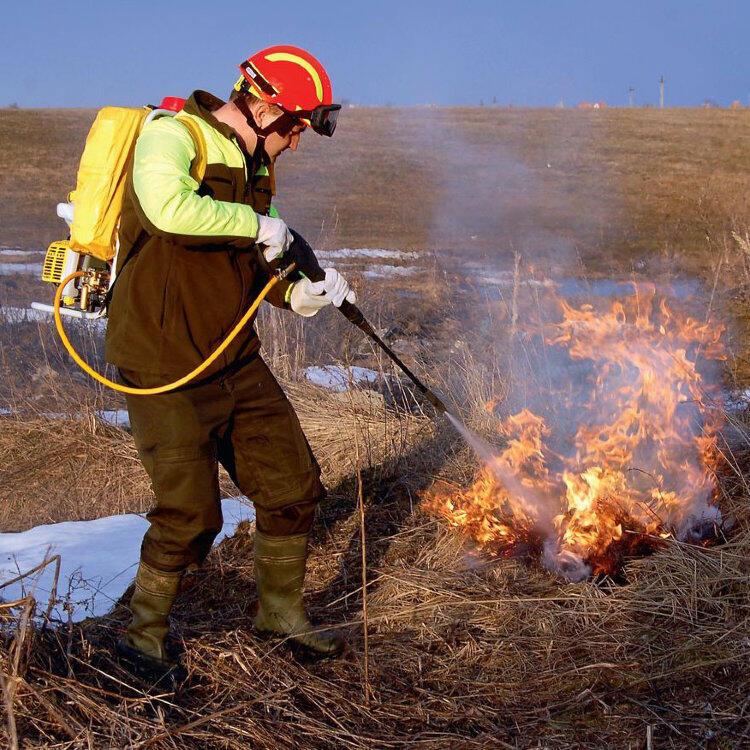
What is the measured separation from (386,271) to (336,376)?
7.35m

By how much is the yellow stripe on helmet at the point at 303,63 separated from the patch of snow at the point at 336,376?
355 centimetres

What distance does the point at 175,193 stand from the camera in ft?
9.50

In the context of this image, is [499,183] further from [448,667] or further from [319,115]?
[448,667]

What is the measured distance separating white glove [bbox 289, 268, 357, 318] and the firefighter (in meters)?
0.02

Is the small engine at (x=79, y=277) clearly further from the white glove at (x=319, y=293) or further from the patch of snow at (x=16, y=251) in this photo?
the patch of snow at (x=16, y=251)

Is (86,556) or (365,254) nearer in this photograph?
(86,556)

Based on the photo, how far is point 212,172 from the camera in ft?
10.4

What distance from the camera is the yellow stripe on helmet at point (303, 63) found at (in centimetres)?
325

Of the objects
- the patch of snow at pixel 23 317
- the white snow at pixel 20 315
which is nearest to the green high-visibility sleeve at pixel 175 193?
the patch of snow at pixel 23 317

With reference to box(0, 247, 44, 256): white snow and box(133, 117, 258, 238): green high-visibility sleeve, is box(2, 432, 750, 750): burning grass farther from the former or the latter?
box(0, 247, 44, 256): white snow

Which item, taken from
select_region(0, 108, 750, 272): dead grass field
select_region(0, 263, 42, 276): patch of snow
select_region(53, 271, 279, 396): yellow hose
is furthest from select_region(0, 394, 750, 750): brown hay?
select_region(0, 108, 750, 272): dead grass field

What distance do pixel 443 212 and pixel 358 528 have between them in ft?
56.0

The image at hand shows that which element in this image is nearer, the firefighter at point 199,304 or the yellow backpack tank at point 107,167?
the firefighter at point 199,304

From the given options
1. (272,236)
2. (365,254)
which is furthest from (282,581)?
(365,254)
